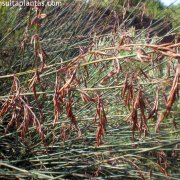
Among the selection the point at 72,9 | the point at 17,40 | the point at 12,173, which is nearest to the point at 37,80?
the point at 12,173

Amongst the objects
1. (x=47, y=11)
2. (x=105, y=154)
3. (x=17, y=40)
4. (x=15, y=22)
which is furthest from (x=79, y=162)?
(x=47, y=11)

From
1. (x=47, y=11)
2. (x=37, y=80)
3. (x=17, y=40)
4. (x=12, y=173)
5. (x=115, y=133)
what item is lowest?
(x=12, y=173)

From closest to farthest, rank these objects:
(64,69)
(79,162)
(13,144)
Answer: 1. (64,69)
2. (79,162)
3. (13,144)

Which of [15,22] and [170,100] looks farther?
[15,22]

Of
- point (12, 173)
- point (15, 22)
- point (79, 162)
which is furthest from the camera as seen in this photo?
point (15, 22)

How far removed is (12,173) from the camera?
2100 millimetres

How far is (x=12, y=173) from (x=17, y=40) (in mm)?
1181

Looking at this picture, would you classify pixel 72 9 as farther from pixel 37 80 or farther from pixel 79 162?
pixel 37 80

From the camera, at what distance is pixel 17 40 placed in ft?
10.0

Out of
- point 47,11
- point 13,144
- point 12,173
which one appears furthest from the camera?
point 47,11

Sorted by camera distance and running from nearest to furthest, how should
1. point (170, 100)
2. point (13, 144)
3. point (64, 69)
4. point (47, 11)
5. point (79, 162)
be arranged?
point (170, 100), point (64, 69), point (79, 162), point (13, 144), point (47, 11)

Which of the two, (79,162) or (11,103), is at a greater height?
(11,103)

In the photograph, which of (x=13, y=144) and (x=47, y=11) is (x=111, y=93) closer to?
(x=13, y=144)

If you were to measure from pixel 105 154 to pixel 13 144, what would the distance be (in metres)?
0.50
